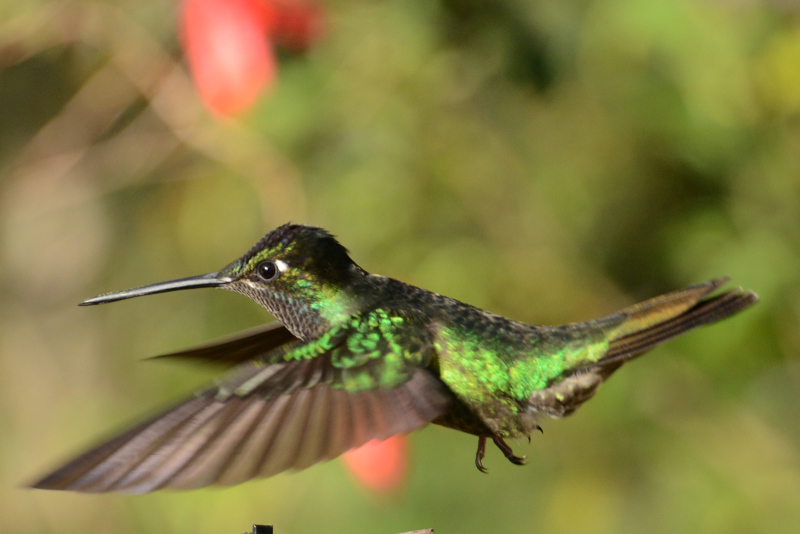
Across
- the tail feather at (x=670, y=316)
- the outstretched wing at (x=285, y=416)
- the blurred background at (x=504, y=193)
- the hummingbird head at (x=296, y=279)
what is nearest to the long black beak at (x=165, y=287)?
the hummingbird head at (x=296, y=279)

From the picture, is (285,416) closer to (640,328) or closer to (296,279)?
(296,279)

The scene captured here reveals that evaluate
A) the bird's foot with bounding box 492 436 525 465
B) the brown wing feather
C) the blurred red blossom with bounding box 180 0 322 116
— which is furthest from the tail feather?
the blurred red blossom with bounding box 180 0 322 116

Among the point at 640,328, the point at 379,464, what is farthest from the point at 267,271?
the point at 379,464

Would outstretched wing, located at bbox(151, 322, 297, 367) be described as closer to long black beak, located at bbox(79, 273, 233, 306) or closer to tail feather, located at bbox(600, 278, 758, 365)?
long black beak, located at bbox(79, 273, 233, 306)

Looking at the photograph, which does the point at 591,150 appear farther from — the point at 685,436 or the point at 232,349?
the point at 232,349

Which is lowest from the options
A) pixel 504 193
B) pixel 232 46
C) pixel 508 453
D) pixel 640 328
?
pixel 508 453

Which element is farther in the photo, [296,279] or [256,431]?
[296,279]

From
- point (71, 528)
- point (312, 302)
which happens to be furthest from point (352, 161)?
point (71, 528)
